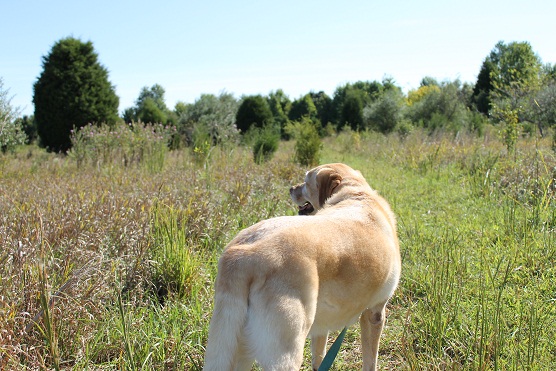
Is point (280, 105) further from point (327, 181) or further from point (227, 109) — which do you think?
point (327, 181)

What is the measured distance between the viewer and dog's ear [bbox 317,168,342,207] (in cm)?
329

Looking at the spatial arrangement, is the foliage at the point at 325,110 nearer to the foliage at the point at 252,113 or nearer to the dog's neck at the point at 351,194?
the foliage at the point at 252,113

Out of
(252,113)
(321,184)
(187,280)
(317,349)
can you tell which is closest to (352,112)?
(252,113)

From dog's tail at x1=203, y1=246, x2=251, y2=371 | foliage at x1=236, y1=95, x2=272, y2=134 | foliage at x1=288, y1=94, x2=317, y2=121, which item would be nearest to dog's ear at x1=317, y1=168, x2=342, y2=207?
dog's tail at x1=203, y1=246, x2=251, y2=371

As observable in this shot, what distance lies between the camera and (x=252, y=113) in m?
24.4

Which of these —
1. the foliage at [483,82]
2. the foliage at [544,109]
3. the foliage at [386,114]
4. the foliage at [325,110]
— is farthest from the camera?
the foliage at [325,110]

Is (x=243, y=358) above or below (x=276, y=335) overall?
below

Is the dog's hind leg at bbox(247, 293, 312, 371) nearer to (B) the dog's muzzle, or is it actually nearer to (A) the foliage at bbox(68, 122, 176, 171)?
(B) the dog's muzzle

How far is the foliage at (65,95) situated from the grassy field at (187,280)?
11.3 m

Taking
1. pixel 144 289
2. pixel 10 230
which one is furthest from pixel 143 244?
pixel 10 230

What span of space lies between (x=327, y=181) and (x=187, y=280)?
4.40 feet

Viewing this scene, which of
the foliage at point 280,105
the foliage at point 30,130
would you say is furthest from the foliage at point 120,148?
the foliage at point 280,105

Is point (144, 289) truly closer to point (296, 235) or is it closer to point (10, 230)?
point (10, 230)

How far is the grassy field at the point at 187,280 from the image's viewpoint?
245cm
